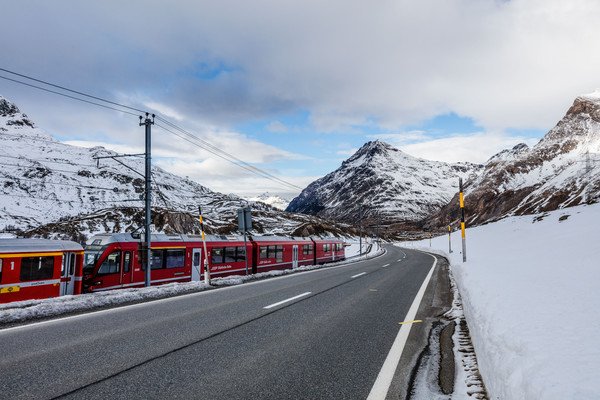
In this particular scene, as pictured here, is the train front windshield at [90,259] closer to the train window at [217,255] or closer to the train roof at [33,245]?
the train roof at [33,245]

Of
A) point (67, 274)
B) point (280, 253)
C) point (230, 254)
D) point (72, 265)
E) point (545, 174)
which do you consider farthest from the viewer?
point (545, 174)

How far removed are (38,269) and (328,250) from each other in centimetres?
2777

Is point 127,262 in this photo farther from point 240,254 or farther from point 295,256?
point 295,256

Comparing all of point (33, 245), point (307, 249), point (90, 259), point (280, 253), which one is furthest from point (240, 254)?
point (33, 245)

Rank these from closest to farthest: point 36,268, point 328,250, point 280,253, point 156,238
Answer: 1. point 36,268
2. point 156,238
3. point 280,253
4. point 328,250

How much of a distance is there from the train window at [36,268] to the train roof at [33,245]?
40 centimetres

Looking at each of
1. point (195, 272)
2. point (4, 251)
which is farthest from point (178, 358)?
point (195, 272)

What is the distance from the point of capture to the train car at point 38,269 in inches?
508

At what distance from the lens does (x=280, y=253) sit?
90.1ft

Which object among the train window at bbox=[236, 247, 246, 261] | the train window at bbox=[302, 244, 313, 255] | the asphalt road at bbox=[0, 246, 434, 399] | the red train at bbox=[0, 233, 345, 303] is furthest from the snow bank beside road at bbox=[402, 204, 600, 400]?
Result: the train window at bbox=[302, 244, 313, 255]

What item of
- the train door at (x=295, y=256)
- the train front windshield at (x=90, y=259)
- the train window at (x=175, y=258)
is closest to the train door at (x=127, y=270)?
the train front windshield at (x=90, y=259)

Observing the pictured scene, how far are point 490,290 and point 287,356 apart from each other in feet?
18.3

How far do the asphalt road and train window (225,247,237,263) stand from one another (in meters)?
13.1

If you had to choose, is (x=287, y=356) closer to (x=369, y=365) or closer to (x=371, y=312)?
(x=369, y=365)
